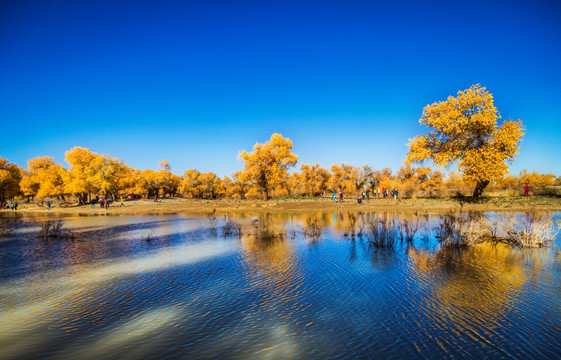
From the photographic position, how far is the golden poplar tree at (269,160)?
45.4 meters

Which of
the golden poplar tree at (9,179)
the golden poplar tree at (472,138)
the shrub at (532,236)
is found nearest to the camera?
the shrub at (532,236)

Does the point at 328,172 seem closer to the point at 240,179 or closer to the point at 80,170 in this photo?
the point at 240,179

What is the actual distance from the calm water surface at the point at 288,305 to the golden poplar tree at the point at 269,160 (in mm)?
34217

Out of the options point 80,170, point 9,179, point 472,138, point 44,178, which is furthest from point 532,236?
point 9,179

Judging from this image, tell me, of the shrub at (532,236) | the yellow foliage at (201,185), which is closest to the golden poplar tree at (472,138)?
the shrub at (532,236)

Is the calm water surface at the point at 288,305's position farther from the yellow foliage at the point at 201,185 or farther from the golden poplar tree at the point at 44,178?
the yellow foliage at the point at 201,185

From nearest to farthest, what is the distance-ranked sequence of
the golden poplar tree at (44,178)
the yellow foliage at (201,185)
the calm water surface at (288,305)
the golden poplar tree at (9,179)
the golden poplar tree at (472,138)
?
1. the calm water surface at (288,305)
2. the golden poplar tree at (472,138)
3. the golden poplar tree at (44,178)
4. the golden poplar tree at (9,179)
5. the yellow foliage at (201,185)

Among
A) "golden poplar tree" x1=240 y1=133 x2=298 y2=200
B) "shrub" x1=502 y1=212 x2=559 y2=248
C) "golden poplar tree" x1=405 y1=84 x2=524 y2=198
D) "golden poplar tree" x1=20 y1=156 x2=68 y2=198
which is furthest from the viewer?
"golden poplar tree" x1=20 y1=156 x2=68 y2=198

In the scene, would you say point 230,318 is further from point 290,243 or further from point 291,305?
point 290,243

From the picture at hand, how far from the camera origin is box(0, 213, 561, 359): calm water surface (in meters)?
4.68

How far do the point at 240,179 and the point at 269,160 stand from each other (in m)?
5.67

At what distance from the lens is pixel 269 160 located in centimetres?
4603

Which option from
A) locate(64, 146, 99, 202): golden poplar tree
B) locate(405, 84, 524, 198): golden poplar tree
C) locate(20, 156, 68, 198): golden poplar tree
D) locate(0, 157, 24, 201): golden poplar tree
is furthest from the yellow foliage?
locate(405, 84, 524, 198): golden poplar tree

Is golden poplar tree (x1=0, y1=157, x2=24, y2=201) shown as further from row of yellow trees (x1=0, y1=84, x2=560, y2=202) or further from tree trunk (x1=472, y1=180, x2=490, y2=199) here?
tree trunk (x1=472, y1=180, x2=490, y2=199)
